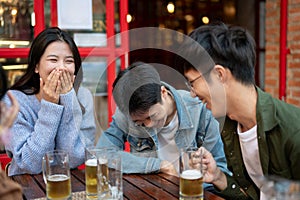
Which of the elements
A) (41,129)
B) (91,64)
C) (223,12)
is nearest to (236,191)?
(41,129)

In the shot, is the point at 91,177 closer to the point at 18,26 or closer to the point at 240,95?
the point at 240,95

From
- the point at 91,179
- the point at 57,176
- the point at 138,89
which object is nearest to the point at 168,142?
the point at 138,89

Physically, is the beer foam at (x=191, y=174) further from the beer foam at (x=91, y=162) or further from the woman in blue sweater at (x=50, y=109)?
the woman in blue sweater at (x=50, y=109)

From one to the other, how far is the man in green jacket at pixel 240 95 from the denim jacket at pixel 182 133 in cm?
28

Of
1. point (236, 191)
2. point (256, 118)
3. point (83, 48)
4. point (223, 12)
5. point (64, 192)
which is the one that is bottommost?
point (236, 191)

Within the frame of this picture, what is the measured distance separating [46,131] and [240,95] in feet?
2.82

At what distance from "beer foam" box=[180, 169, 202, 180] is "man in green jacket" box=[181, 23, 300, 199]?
0.83 ft

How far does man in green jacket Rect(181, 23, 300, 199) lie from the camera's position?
144 centimetres

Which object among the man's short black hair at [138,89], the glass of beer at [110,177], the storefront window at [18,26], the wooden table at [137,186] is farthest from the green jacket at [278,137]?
the storefront window at [18,26]

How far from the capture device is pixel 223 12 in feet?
18.1

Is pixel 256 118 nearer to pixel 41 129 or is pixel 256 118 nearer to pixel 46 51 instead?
pixel 41 129

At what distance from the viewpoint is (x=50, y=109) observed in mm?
1827

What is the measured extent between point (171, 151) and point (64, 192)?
804mm

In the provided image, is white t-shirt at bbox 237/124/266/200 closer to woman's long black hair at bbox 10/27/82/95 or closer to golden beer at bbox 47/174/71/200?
golden beer at bbox 47/174/71/200
